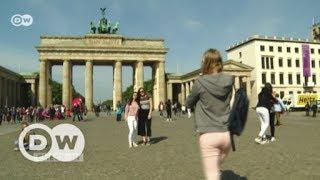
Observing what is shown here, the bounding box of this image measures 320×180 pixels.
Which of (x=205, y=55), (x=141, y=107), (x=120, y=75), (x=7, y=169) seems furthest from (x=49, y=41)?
(x=205, y=55)

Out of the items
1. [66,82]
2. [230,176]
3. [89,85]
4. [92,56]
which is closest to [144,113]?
[230,176]

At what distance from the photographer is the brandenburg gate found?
78375mm

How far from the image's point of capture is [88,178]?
27.6 feet

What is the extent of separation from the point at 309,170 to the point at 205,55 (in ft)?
15.5

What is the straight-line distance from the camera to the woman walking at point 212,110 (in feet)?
16.6

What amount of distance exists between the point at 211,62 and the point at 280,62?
3601 inches

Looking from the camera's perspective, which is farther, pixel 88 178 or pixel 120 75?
pixel 120 75

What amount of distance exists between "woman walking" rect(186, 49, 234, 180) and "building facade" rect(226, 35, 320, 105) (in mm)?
86300

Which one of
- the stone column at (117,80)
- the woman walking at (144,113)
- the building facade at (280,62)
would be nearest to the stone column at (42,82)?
the stone column at (117,80)

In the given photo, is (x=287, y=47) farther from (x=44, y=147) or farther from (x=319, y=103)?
(x=44, y=147)

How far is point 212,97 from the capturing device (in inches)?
207

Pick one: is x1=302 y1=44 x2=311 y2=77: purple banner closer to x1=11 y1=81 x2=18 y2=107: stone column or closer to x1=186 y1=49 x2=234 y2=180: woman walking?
x1=11 y1=81 x2=18 y2=107: stone column

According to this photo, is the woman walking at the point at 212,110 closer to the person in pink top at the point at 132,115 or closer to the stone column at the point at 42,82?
the person in pink top at the point at 132,115

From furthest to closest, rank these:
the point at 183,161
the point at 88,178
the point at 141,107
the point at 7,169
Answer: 1. the point at 141,107
2. the point at 183,161
3. the point at 7,169
4. the point at 88,178
